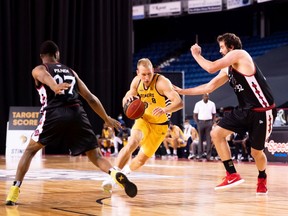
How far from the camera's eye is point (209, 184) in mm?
9133

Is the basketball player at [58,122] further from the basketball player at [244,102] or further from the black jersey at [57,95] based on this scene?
the basketball player at [244,102]

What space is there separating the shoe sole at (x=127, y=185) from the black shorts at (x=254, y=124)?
6.27ft

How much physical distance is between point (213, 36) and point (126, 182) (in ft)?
88.3

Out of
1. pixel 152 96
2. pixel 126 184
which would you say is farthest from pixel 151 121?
pixel 126 184

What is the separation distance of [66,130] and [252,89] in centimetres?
229

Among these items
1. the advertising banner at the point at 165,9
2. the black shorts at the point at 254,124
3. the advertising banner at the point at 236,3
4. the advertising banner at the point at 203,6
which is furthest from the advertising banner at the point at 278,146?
the advertising banner at the point at 165,9

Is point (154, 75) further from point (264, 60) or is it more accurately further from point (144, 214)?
Result: point (264, 60)

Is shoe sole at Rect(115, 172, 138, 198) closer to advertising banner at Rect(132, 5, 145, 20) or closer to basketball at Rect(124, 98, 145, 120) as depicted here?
basketball at Rect(124, 98, 145, 120)

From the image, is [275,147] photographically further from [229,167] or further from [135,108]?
[135,108]

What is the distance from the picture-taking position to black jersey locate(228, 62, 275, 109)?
7.27m

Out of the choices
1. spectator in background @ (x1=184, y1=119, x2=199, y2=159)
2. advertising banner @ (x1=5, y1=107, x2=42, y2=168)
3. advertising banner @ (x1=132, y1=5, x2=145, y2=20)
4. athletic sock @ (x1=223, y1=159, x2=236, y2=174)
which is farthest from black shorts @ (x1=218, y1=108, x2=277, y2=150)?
advertising banner @ (x1=132, y1=5, x2=145, y2=20)

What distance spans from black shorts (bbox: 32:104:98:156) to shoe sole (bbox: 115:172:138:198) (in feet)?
1.59

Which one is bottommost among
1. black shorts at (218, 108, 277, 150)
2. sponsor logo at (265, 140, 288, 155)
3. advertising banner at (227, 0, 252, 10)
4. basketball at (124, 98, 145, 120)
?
sponsor logo at (265, 140, 288, 155)

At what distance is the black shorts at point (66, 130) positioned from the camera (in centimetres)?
627
